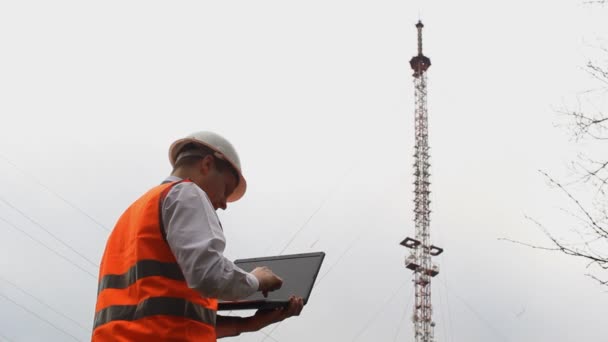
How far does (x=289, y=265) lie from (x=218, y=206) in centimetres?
42

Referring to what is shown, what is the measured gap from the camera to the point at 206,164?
2.69m

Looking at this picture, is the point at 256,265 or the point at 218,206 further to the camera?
the point at 256,265

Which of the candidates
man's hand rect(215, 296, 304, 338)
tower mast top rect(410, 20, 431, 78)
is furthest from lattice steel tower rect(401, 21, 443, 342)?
man's hand rect(215, 296, 304, 338)

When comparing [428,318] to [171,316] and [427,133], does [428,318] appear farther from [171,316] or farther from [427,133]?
[171,316]

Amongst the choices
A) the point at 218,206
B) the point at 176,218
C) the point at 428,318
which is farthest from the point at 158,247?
the point at 428,318

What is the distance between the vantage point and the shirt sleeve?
2191mm

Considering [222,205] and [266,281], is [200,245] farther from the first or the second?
[222,205]

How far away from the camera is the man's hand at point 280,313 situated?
253 cm

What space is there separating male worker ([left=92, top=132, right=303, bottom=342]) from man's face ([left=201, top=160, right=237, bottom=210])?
0.72 ft

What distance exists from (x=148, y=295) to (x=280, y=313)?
606 millimetres

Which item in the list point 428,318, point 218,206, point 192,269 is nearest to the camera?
point 192,269

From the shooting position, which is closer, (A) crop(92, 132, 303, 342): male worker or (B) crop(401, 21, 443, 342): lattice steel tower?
(A) crop(92, 132, 303, 342): male worker

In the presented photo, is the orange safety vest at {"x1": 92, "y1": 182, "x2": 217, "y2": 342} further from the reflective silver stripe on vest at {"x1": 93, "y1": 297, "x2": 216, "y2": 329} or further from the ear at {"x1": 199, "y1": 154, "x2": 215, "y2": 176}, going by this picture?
the ear at {"x1": 199, "y1": 154, "x2": 215, "y2": 176}

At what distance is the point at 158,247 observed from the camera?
232cm
